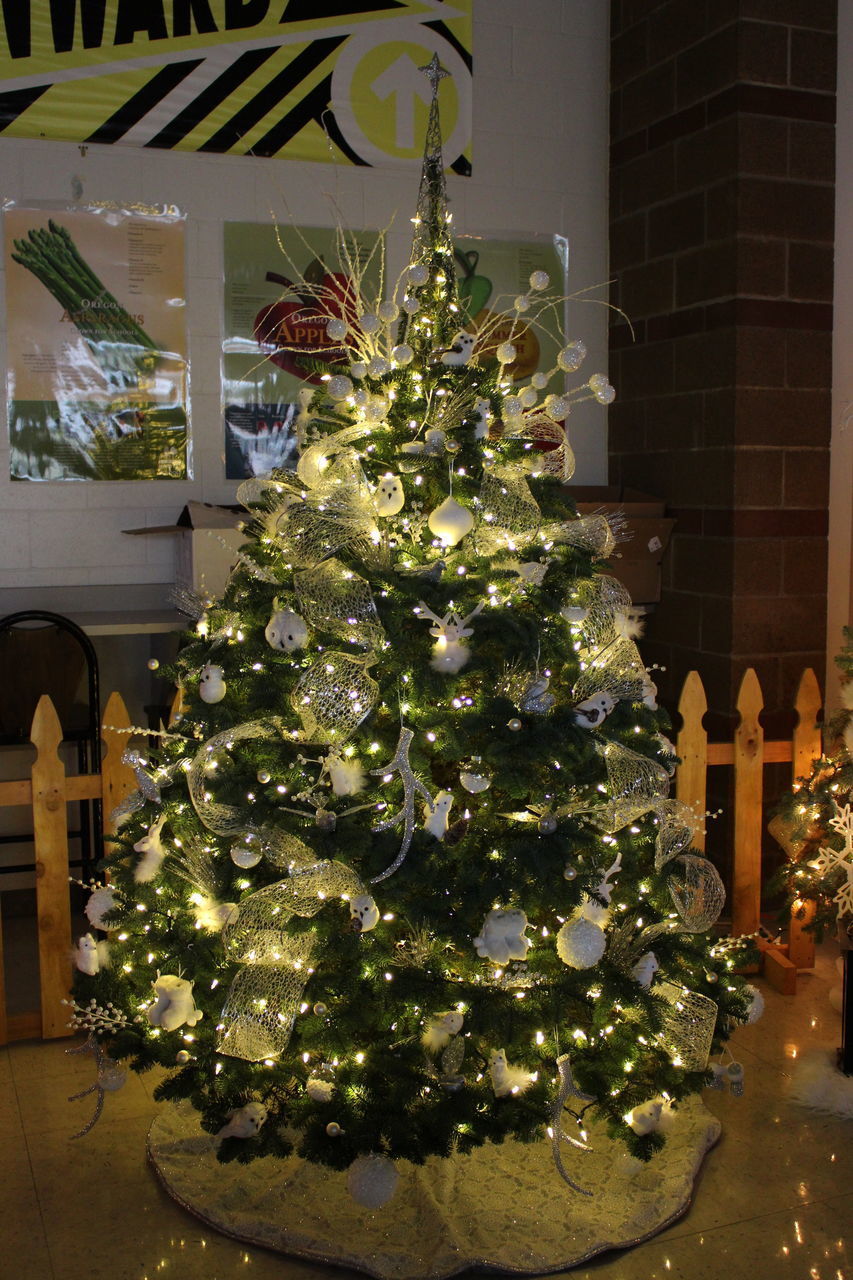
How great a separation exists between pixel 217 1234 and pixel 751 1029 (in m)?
1.58

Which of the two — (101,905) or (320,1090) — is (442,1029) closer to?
(320,1090)

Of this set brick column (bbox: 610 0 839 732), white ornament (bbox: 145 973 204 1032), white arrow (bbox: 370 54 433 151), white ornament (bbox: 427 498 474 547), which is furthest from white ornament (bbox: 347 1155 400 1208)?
white arrow (bbox: 370 54 433 151)

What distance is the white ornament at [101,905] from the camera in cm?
271

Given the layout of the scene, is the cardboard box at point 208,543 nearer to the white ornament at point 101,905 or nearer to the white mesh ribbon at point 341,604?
the white ornament at point 101,905

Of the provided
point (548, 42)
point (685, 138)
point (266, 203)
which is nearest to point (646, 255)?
point (685, 138)

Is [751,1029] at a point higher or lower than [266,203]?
lower

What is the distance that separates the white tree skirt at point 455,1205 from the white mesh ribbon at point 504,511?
1335mm

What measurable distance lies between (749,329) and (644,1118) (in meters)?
2.60

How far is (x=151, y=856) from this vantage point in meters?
2.62

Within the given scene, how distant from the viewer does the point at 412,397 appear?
8.22ft

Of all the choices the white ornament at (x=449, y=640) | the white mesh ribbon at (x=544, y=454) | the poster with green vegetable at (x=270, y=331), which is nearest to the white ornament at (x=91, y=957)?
the white ornament at (x=449, y=640)

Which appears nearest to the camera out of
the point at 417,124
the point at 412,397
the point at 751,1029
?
the point at 412,397

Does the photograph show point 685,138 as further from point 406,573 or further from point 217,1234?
point 217,1234

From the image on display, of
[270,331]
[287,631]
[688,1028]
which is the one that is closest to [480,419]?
[287,631]
